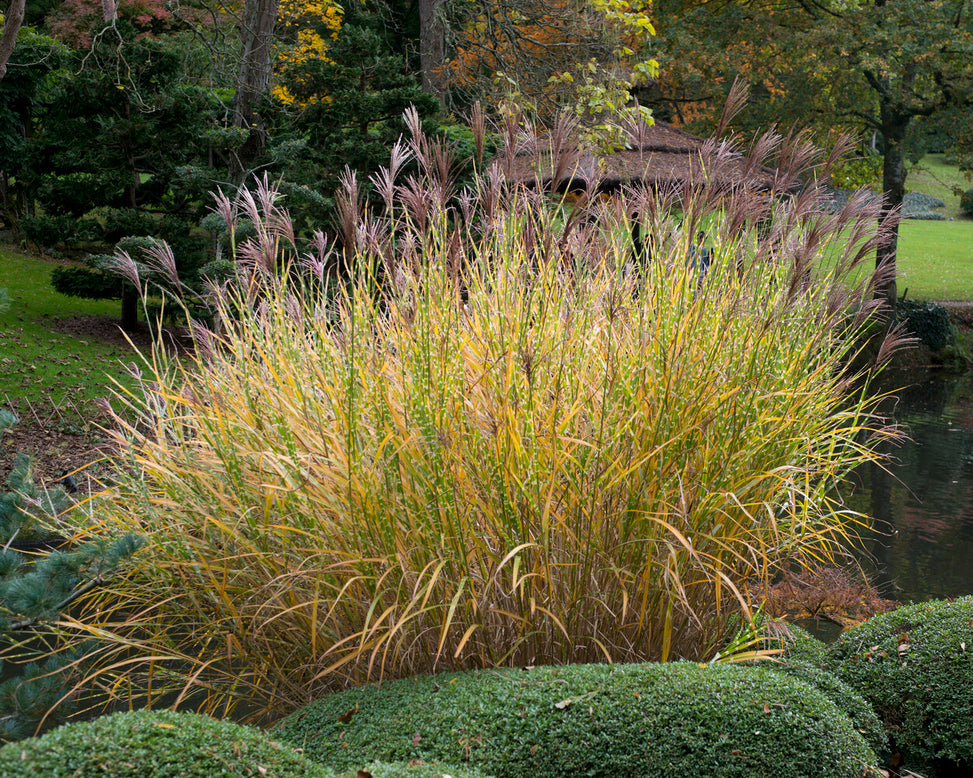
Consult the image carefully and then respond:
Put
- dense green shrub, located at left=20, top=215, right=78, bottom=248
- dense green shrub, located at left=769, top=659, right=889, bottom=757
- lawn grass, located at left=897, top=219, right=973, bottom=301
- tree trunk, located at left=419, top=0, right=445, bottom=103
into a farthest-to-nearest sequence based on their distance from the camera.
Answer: lawn grass, located at left=897, top=219, right=973, bottom=301
tree trunk, located at left=419, top=0, right=445, bottom=103
dense green shrub, located at left=20, top=215, right=78, bottom=248
dense green shrub, located at left=769, top=659, right=889, bottom=757

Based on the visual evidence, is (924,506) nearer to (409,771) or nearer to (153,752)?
(409,771)

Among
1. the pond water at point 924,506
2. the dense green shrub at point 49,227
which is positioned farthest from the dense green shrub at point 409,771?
the dense green shrub at point 49,227

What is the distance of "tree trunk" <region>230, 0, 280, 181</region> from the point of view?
8.94 metres

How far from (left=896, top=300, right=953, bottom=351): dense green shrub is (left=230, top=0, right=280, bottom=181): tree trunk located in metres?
11.3

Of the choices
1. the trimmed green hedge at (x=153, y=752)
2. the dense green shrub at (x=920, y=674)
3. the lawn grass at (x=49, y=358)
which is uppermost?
the trimmed green hedge at (x=153, y=752)

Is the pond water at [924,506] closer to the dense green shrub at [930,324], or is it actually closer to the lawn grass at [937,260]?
the dense green shrub at [930,324]

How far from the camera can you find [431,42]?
464 inches

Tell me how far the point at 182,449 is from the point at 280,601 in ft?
2.47

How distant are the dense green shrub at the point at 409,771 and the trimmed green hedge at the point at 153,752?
9 cm

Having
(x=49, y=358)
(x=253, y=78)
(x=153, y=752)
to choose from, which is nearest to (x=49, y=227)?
(x=49, y=358)

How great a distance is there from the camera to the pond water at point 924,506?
227 inches

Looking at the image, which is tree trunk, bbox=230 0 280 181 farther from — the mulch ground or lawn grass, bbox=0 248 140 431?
the mulch ground

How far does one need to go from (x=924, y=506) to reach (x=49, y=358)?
815cm

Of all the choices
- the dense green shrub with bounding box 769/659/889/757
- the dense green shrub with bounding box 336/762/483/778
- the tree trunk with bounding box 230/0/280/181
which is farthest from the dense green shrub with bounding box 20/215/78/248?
the dense green shrub with bounding box 769/659/889/757
